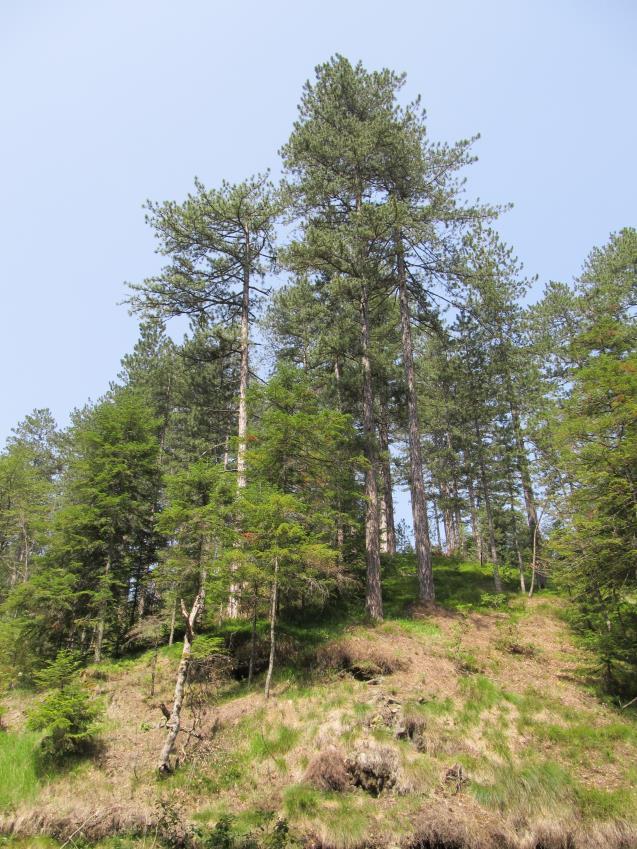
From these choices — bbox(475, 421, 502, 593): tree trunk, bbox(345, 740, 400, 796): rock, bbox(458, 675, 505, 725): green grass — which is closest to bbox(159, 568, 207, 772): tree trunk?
bbox(345, 740, 400, 796): rock

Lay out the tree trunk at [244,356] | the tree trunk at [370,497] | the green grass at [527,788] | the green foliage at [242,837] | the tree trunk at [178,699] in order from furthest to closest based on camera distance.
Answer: the tree trunk at [244,356] → the tree trunk at [370,497] → the tree trunk at [178,699] → the green grass at [527,788] → the green foliage at [242,837]

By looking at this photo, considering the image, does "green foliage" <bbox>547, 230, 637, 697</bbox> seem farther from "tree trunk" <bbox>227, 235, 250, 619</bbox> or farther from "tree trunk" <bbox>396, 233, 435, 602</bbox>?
"tree trunk" <bbox>227, 235, 250, 619</bbox>

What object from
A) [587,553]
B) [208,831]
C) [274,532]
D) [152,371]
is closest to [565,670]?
[587,553]

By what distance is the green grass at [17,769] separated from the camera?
9.72m

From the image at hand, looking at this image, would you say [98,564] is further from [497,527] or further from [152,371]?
[497,527]

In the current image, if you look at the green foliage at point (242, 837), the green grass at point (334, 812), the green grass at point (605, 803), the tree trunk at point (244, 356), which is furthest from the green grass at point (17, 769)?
the green grass at point (605, 803)

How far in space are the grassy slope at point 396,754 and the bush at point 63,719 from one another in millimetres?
485

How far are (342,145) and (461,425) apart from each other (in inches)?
572

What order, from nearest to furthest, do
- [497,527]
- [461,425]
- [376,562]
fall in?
[376,562] < [461,425] < [497,527]

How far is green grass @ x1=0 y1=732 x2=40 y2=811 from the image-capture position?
9.72 m

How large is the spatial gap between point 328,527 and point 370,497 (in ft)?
8.10

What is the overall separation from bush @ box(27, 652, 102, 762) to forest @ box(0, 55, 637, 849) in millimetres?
50

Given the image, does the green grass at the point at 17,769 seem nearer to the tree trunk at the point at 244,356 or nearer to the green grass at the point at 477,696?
the tree trunk at the point at 244,356

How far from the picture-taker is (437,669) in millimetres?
12594
